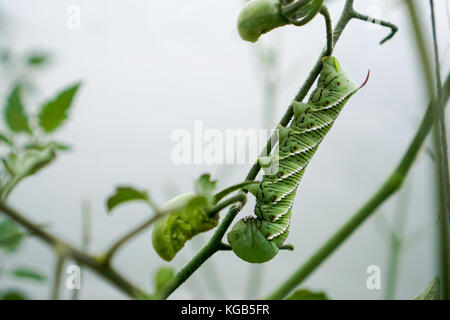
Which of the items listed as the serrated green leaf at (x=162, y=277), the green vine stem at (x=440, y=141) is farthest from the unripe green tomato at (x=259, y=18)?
the serrated green leaf at (x=162, y=277)

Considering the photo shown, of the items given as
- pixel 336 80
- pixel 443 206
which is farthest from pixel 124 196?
pixel 336 80

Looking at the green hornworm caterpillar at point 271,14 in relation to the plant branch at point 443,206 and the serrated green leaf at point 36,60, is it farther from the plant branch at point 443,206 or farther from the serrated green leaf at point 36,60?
the serrated green leaf at point 36,60

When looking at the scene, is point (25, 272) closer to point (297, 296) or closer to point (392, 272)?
point (297, 296)

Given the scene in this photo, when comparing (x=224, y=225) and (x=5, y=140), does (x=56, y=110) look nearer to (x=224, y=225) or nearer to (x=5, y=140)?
(x=5, y=140)

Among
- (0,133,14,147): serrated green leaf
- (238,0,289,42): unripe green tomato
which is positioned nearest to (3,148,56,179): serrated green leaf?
(0,133,14,147): serrated green leaf
